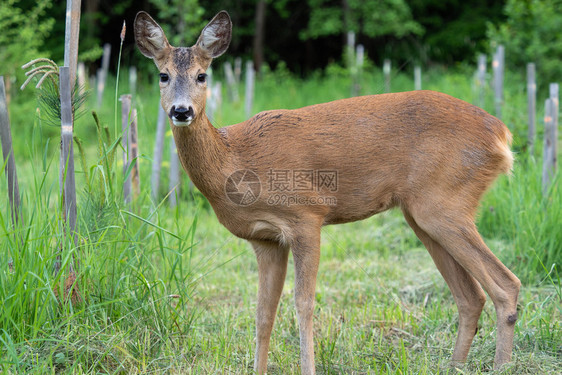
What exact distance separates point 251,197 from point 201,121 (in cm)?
49

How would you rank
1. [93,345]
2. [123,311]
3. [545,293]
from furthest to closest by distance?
[545,293]
[123,311]
[93,345]

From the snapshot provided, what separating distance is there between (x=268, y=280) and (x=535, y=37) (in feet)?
33.8

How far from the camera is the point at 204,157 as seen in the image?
11.0 feet

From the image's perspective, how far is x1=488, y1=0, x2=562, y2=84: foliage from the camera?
12.0 metres

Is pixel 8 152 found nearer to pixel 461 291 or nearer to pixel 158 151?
pixel 461 291

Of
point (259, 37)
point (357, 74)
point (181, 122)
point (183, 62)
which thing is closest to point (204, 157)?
point (181, 122)

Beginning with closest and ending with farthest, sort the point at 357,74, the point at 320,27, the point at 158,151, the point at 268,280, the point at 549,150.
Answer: the point at 268,280, the point at 549,150, the point at 158,151, the point at 357,74, the point at 320,27

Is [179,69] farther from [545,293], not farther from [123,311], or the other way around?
[545,293]

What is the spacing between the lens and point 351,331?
12.7ft

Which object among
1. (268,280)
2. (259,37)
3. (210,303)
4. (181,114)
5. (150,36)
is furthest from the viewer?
(259,37)

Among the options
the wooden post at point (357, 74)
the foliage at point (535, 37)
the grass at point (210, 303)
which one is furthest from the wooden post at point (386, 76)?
the foliage at point (535, 37)

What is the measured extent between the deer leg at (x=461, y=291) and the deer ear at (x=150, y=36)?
1667mm

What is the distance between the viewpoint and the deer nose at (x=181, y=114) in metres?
3.03

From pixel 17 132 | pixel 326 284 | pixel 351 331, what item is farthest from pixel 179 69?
pixel 17 132
